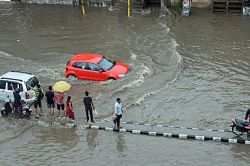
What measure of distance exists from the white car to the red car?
292 centimetres

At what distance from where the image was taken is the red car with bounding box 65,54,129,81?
2192cm

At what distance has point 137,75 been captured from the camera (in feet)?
73.2

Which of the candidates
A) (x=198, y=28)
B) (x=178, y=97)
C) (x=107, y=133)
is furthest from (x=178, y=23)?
(x=107, y=133)

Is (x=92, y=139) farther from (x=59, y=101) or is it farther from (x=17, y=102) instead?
(x=17, y=102)

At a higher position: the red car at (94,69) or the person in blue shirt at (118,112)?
the red car at (94,69)

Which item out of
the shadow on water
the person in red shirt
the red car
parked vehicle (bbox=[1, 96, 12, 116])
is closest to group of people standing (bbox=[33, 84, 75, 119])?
the person in red shirt

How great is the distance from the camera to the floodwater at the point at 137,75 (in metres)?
16.0

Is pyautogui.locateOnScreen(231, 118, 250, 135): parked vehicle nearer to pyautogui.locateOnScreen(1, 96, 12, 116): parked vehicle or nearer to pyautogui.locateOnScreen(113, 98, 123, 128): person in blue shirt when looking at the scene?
pyautogui.locateOnScreen(113, 98, 123, 128): person in blue shirt

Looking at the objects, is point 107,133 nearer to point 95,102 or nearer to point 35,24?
point 95,102

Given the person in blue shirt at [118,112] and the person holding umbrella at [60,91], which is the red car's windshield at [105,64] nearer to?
the person holding umbrella at [60,91]

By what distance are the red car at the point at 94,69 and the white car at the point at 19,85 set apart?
9.57 feet

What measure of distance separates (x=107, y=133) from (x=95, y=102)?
2794 millimetres

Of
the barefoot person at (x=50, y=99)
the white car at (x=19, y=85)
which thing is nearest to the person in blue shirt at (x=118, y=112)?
the barefoot person at (x=50, y=99)

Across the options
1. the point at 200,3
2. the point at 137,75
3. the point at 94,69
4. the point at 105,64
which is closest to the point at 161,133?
the point at 137,75
